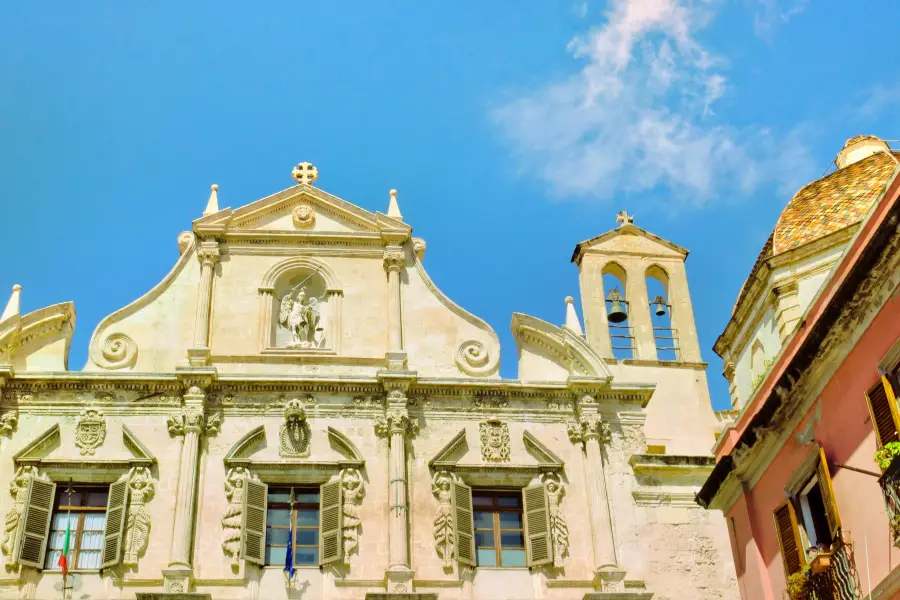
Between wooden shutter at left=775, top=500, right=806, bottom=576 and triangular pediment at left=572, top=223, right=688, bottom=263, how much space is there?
34.7ft

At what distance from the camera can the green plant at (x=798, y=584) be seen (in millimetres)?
16578

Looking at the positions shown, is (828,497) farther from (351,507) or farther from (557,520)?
(351,507)

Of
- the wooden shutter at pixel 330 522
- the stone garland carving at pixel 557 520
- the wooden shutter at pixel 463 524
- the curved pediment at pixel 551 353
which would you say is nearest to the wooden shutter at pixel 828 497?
the stone garland carving at pixel 557 520

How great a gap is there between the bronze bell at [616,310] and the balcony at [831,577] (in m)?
10.7

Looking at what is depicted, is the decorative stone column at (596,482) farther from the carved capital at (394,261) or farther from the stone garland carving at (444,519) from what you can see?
the carved capital at (394,261)

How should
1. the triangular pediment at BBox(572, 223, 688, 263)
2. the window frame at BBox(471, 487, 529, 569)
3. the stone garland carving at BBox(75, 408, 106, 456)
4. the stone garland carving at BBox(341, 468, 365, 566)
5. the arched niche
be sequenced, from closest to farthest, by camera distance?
the stone garland carving at BBox(341, 468, 365, 566)
the window frame at BBox(471, 487, 529, 569)
the stone garland carving at BBox(75, 408, 106, 456)
the arched niche
the triangular pediment at BBox(572, 223, 688, 263)

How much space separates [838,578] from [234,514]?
9941mm

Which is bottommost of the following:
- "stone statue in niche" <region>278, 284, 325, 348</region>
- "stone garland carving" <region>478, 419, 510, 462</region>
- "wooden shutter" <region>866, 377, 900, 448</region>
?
"wooden shutter" <region>866, 377, 900, 448</region>

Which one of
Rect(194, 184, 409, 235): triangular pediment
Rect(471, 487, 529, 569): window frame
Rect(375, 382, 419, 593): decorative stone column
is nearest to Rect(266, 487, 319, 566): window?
Rect(375, 382, 419, 593): decorative stone column

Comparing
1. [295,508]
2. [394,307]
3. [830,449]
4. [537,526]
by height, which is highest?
[394,307]

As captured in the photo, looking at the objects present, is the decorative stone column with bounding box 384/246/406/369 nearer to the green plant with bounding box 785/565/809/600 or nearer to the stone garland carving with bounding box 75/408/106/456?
the stone garland carving with bounding box 75/408/106/456

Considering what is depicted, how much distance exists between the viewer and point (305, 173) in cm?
2603

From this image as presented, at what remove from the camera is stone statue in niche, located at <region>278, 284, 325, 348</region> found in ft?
78.5

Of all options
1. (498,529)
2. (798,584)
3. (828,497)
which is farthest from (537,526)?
(828,497)
